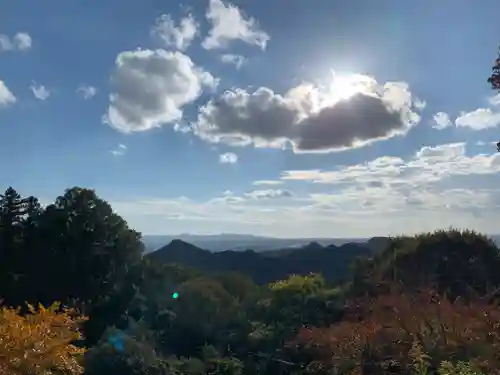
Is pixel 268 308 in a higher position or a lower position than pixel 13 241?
lower

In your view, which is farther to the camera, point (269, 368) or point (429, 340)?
point (269, 368)

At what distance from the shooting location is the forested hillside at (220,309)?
768cm

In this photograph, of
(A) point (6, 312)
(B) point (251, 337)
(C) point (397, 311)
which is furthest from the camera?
(B) point (251, 337)

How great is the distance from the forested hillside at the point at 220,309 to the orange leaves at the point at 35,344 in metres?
0.02

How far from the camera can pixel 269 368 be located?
1553 cm

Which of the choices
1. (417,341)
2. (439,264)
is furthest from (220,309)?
(417,341)

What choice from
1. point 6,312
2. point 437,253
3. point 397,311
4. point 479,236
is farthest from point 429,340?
point 479,236

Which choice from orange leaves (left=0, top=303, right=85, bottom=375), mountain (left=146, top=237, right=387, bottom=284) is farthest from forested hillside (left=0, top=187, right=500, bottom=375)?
mountain (left=146, top=237, right=387, bottom=284)

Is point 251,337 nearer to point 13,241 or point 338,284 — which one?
point 338,284

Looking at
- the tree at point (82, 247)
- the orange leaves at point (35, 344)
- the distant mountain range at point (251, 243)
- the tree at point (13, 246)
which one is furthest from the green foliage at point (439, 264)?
the distant mountain range at point (251, 243)

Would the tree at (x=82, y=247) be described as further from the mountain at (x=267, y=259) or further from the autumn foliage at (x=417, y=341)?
the mountain at (x=267, y=259)

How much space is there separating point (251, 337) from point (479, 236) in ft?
29.2

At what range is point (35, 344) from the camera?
664 centimetres

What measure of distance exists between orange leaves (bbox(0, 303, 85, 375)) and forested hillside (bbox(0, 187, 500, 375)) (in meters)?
0.02
